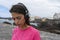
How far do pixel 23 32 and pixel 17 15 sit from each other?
19cm

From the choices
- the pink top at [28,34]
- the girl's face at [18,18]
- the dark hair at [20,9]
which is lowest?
the pink top at [28,34]

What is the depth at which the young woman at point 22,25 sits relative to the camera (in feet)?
7.55

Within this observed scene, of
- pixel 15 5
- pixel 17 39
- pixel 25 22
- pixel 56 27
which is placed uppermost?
pixel 15 5

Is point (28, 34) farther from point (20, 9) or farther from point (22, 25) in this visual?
point (20, 9)

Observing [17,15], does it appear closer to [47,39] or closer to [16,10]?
[16,10]

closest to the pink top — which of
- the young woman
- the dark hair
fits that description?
the young woman

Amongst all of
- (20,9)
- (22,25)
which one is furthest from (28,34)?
(20,9)

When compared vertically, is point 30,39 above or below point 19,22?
below

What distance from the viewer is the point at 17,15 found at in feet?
7.53

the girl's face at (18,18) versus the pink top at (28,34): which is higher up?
the girl's face at (18,18)

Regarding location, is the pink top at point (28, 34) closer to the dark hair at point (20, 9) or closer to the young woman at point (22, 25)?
the young woman at point (22, 25)

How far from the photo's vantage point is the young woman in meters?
2.30

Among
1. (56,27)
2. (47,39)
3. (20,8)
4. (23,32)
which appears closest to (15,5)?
(20,8)

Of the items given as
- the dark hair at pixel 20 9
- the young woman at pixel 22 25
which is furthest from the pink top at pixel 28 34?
the dark hair at pixel 20 9
